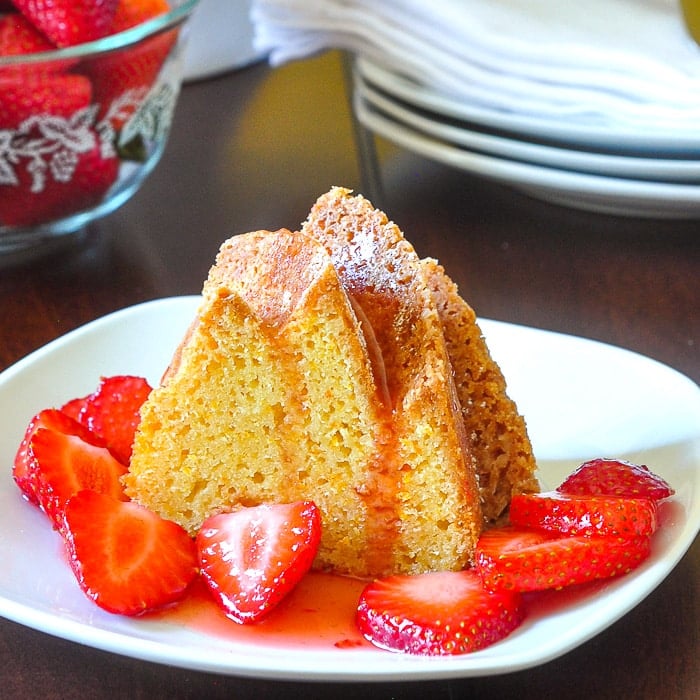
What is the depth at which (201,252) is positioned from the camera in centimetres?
174

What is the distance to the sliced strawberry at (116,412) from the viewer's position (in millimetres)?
1166

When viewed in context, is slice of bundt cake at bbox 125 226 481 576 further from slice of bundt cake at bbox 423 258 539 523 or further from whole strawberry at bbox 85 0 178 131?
whole strawberry at bbox 85 0 178 131

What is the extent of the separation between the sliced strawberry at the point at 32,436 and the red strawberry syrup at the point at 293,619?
211 millimetres

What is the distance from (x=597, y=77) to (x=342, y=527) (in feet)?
3.10

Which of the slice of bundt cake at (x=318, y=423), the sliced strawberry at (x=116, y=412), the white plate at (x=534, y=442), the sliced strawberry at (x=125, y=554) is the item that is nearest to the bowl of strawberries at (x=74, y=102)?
the white plate at (x=534, y=442)

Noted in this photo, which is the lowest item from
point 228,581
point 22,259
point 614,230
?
point 614,230

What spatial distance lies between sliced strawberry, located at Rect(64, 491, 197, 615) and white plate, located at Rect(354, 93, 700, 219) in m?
0.87

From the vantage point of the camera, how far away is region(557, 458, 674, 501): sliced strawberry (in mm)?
993

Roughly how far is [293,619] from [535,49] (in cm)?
112

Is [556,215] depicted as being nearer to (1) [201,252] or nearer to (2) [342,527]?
(1) [201,252]

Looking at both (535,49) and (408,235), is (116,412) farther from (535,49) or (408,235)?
(535,49)

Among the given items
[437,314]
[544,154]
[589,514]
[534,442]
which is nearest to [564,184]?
[544,154]

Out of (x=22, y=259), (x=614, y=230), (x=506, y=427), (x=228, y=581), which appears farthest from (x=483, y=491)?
(x=22, y=259)

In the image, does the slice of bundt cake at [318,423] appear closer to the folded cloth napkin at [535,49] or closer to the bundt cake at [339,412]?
the bundt cake at [339,412]
